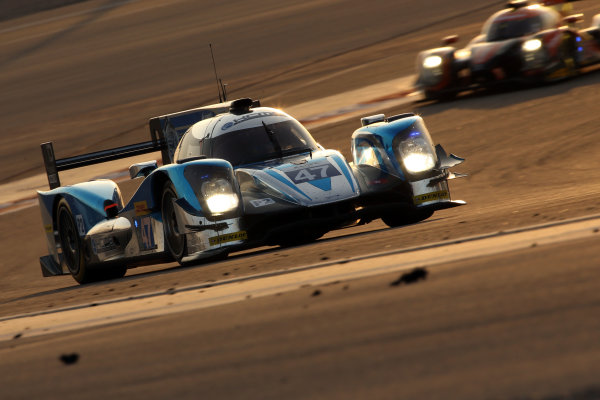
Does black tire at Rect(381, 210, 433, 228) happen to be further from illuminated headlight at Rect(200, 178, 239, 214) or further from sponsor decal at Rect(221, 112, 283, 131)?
illuminated headlight at Rect(200, 178, 239, 214)

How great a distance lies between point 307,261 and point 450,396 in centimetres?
324

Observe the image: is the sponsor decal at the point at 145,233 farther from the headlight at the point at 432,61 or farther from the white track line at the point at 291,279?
the headlight at the point at 432,61

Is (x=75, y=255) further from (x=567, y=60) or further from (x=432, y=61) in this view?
(x=567, y=60)

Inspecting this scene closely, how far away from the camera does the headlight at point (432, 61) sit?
18.0m

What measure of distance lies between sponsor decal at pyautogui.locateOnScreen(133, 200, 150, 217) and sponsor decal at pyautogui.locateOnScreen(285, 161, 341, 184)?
4.38ft

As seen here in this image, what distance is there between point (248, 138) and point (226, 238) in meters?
1.51

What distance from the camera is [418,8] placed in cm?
3266

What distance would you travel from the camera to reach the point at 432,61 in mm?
→ 18078

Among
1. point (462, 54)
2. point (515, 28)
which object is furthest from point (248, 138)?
point (515, 28)

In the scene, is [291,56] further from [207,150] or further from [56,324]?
[56,324]

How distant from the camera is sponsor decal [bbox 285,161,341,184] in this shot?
8477 millimetres

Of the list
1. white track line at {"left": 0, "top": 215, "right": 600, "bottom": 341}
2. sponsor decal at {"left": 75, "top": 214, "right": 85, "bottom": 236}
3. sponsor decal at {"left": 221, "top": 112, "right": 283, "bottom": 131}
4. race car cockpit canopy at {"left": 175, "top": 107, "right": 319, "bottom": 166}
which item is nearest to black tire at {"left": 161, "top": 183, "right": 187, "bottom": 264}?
race car cockpit canopy at {"left": 175, "top": 107, "right": 319, "bottom": 166}

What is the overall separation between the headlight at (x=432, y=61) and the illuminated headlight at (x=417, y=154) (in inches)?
357

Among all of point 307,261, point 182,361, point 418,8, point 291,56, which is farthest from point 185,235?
point 418,8
